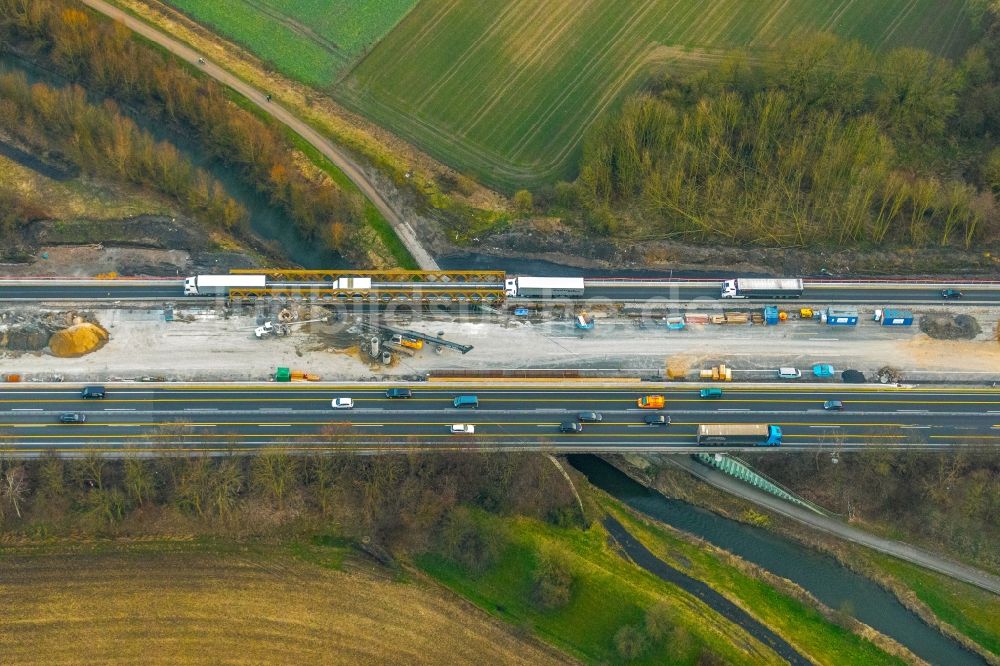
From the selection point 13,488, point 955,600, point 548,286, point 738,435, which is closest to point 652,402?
point 738,435

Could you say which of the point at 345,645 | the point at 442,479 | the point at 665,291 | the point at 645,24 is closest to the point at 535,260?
the point at 665,291

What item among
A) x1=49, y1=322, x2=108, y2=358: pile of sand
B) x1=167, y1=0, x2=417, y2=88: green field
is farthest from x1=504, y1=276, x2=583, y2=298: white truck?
x1=49, y1=322, x2=108, y2=358: pile of sand

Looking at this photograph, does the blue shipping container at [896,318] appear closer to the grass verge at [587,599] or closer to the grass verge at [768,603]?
the grass verge at [768,603]

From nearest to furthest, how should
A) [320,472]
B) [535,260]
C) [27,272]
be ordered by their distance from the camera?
[320,472] < [27,272] < [535,260]

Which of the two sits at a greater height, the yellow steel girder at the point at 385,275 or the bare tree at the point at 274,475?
the yellow steel girder at the point at 385,275

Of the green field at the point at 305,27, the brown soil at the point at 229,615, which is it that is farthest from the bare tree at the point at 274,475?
the green field at the point at 305,27

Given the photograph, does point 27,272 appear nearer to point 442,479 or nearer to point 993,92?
point 442,479

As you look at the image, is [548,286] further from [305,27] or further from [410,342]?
[305,27]
